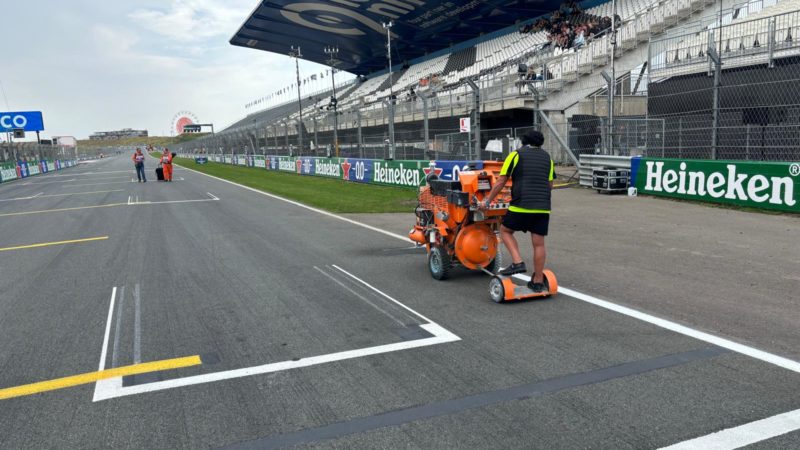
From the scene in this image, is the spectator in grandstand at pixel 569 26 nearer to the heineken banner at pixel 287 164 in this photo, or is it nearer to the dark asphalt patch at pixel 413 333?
the heineken banner at pixel 287 164

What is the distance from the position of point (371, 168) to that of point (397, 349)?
731 inches

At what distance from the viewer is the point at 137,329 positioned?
532 cm

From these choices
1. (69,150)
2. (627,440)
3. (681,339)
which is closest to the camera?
(627,440)

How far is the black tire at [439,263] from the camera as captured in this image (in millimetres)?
6684

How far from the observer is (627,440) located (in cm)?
304

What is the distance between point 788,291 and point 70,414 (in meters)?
6.83

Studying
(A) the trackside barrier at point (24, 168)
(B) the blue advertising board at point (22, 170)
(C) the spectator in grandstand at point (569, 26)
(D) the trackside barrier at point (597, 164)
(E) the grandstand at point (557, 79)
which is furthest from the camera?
(B) the blue advertising board at point (22, 170)

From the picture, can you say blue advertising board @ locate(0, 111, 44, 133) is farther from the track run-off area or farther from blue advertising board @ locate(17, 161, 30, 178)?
the track run-off area

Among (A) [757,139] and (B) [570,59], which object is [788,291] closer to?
(A) [757,139]

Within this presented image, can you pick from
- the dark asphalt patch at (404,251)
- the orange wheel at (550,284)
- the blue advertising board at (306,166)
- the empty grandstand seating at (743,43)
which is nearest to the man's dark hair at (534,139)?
the orange wheel at (550,284)

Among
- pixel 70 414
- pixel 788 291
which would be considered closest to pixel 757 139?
pixel 788 291

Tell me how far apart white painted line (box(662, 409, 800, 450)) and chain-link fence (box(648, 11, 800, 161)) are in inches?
453

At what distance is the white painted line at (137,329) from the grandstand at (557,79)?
13141 millimetres

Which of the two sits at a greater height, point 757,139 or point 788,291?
point 757,139
